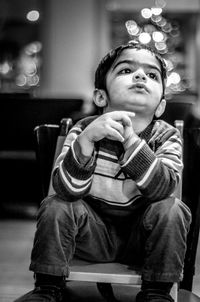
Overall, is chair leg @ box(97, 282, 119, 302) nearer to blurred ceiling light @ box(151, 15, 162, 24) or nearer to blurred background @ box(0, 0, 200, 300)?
blurred background @ box(0, 0, 200, 300)

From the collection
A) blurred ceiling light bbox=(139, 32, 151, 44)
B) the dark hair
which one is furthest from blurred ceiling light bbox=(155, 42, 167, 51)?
the dark hair

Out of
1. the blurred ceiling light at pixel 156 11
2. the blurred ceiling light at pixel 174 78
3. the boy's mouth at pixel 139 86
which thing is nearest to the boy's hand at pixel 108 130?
the boy's mouth at pixel 139 86

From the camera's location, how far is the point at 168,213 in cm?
145

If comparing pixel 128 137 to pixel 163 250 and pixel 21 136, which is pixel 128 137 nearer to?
pixel 163 250

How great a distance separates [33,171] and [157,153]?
8.93 ft

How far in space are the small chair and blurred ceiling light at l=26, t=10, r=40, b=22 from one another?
6.91m

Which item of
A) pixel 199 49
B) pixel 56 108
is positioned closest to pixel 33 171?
pixel 56 108

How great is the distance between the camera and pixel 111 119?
147 cm

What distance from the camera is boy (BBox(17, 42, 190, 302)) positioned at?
144 centimetres

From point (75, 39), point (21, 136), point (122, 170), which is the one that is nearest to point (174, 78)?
point (75, 39)

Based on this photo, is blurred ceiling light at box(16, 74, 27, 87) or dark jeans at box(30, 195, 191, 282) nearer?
dark jeans at box(30, 195, 191, 282)

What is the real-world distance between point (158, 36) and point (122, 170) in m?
7.43

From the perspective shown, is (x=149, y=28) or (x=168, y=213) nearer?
(x=168, y=213)

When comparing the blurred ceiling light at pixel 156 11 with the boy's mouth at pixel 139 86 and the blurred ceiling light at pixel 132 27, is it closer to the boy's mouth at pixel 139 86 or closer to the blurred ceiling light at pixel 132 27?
the blurred ceiling light at pixel 132 27
